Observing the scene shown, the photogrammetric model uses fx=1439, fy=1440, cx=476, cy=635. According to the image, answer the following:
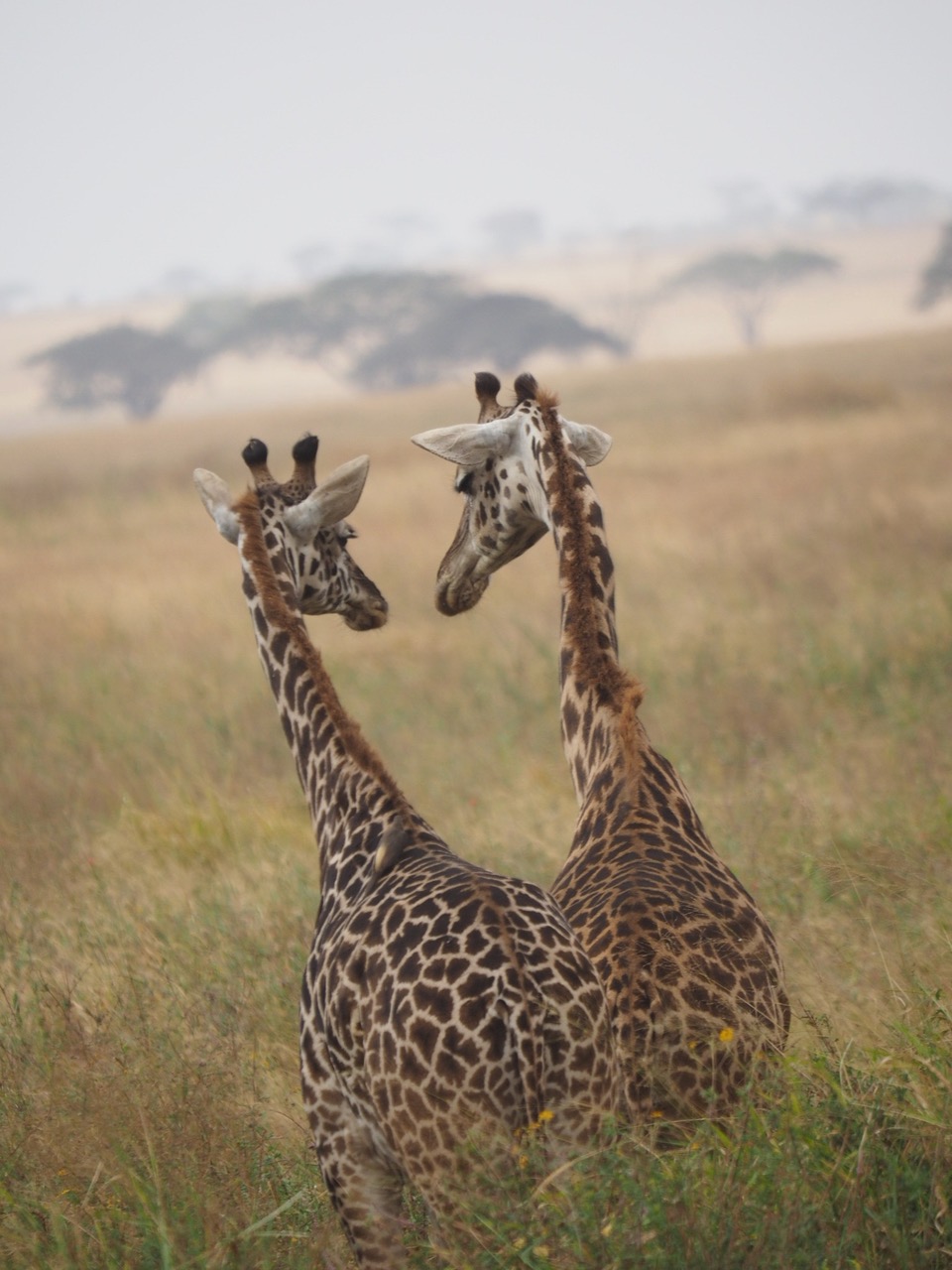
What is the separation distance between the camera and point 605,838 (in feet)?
12.1

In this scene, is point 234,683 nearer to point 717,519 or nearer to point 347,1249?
point 717,519

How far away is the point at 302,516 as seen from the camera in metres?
3.96

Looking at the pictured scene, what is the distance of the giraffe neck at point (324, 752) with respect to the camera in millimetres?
3260

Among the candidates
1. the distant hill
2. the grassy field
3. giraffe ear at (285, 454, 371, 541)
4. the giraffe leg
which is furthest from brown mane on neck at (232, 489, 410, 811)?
the distant hill

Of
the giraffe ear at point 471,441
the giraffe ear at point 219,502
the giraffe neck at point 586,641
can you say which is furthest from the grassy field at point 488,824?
the giraffe ear at point 471,441

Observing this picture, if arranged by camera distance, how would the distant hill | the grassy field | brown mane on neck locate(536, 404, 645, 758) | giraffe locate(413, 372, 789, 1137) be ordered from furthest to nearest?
the distant hill
brown mane on neck locate(536, 404, 645, 758)
giraffe locate(413, 372, 789, 1137)
the grassy field

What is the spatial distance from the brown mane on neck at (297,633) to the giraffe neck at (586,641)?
65 centimetres

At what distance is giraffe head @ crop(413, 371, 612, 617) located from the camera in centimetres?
436

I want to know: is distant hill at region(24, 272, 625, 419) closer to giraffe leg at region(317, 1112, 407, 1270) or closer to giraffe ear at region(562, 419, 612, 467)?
giraffe ear at region(562, 419, 612, 467)

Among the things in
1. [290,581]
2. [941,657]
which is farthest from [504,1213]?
[941,657]

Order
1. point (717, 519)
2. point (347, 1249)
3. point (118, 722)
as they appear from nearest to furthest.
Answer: point (347, 1249) → point (118, 722) → point (717, 519)

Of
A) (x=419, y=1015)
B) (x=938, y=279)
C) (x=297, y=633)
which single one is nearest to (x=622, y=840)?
(x=297, y=633)

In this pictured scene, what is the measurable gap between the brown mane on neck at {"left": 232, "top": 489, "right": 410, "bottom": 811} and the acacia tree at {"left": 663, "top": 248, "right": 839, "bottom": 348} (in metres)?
54.9

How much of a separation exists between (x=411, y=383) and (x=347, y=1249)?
51.4 m
